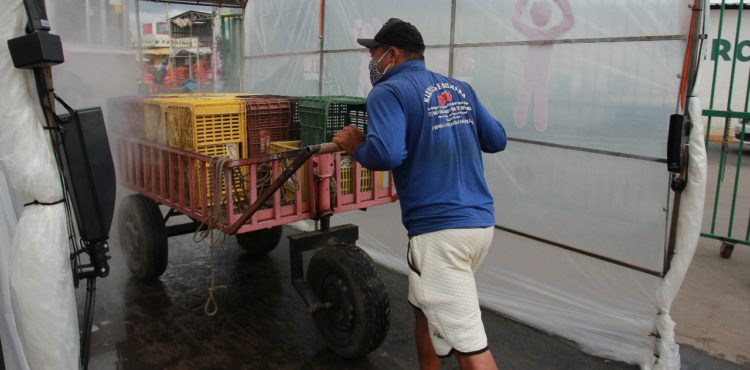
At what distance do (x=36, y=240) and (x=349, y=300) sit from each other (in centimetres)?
207

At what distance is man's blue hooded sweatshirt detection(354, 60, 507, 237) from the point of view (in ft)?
8.30

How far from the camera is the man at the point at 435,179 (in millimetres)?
2584

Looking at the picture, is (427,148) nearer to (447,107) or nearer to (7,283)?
(447,107)

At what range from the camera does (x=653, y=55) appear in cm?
373

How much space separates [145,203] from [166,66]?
44.5 feet

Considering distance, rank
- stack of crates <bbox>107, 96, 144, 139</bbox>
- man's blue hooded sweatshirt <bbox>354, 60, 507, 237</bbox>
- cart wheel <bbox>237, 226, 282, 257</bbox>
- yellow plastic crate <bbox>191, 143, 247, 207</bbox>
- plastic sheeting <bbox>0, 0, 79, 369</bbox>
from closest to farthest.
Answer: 1. plastic sheeting <bbox>0, 0, 79, 369</bbox>
2. man's blue hooded sweatshirt <bbox>354, 60, 507, 237</bbox>
3. yellow plastic crate <bbox>191, 143, 247, 207</bbox>
4. stack of crates <bbox>107, 96, 144, 139</bbox>
5. cart wheel <bbox>237, 226, 282, 257</bbox>

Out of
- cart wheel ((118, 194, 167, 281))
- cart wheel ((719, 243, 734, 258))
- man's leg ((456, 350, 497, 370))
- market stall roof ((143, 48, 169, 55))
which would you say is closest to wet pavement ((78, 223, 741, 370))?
cart wheel ((118, 194, 167, 281))

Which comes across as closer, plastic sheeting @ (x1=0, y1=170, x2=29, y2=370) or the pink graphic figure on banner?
plastic sheeting @ (x1=0, y1=170, x2=29, y2=370)

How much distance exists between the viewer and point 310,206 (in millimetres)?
3955

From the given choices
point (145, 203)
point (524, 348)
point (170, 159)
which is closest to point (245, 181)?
point (170, 159)

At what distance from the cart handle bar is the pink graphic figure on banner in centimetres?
208

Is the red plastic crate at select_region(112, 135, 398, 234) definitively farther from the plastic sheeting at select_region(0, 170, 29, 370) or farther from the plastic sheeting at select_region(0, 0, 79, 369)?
the plastic sheeting at select_region(0, 0, 79, 369)

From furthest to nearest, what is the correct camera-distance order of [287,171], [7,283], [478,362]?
[287,171]
[478,362]
[7,283]

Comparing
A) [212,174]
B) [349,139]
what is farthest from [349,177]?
[349,139]
